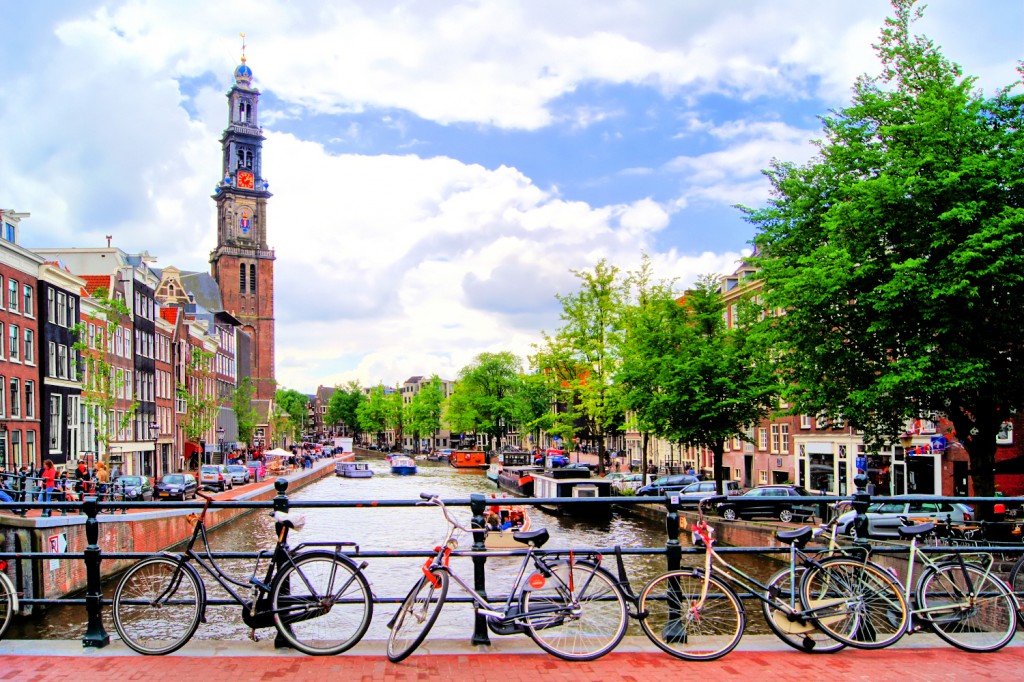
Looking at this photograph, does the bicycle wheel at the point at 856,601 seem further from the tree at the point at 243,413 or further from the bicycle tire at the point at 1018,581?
the tree at the point at 243,413

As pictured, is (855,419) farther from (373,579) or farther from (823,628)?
(823,628)

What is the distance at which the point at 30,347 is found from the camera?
4122 centimetres

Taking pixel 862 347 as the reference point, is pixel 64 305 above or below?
above

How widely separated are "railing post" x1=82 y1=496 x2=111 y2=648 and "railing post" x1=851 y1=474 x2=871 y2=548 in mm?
6175

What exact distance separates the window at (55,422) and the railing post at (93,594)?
3995cm

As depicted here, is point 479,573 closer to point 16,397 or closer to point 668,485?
point 668,485

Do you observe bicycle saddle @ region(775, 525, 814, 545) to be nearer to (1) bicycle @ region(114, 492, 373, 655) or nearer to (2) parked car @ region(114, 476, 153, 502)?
(1) bicycle @ region(114, 492, 373, 655)

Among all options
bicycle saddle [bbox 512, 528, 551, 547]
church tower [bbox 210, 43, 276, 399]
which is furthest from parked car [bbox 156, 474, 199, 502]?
church tower [bbox 210, 43, 276, 399]

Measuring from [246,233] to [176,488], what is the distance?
327 feet

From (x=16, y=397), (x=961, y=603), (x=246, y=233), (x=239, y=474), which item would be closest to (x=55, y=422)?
(x=16, y=397)

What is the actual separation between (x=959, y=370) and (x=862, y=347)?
2.98 m

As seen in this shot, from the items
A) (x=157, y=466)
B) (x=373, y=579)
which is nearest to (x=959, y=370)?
(x=373, y=579)

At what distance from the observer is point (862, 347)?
81.8ft

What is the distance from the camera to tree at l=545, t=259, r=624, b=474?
54.1 meters
